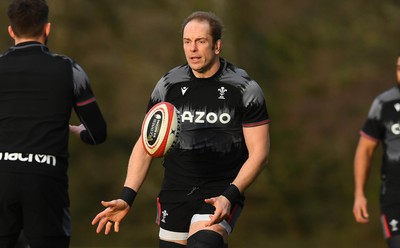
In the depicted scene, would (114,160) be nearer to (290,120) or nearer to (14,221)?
(290,120)

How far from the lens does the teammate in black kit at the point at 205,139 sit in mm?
5906

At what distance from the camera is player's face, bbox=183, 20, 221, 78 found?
5.92 m

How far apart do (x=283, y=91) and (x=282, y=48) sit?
1052 mm

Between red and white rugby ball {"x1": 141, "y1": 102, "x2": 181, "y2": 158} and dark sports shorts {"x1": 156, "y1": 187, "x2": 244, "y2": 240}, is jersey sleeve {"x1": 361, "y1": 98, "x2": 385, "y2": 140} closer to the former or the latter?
dark sports shorts {"x1": 156, "y1": 187, "x2": 244, "y2": 240}

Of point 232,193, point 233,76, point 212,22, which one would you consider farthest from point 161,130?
point 212,22

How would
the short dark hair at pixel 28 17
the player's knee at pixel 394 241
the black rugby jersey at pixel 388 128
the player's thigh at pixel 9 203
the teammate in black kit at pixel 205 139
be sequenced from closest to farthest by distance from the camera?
the player's thigh at pixel 9 203 < the short dark hair at pixel 28 17 < the teammate in black kit at pixel 205 139 < the player's knee at pixel 394 241 < the black rugby jersey at pixel 388 128

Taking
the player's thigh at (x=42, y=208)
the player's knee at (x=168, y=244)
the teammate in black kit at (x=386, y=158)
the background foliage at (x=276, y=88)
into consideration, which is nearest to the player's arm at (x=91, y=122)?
the player's thigh at (x=42, y=208)

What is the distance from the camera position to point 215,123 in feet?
19.7

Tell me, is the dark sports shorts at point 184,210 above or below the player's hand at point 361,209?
above

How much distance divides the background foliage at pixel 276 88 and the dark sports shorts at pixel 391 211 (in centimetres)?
1241

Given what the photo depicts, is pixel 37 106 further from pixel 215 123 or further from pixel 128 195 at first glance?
pixel 215 123

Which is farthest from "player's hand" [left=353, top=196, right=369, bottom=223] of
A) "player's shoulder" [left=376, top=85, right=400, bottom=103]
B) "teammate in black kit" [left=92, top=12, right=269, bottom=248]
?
"teammate in black kit" [left=92, top=12, right=269, bottom=248]

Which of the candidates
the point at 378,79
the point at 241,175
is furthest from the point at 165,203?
the point at 378,79

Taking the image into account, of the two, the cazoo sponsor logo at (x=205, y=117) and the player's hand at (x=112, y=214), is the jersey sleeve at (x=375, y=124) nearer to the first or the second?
the cazoo sponsor logo at (x=205, y=117)
